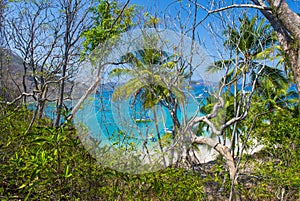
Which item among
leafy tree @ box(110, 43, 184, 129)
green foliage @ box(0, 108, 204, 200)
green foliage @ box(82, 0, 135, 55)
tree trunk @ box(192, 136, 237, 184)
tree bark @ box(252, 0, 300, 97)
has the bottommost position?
green foliage @ box(0, 108, 204, 200)

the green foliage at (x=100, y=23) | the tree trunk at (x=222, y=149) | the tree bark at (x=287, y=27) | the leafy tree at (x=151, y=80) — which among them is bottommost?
the tree trunk at (x=222, y=149)

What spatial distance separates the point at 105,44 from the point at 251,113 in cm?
264

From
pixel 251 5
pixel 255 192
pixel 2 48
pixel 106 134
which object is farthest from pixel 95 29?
pixel 255 192

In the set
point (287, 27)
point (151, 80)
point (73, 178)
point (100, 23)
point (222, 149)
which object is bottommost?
point (73, 178)

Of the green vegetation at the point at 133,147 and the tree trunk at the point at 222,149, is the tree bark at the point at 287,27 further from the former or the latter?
the tree trunk at the point at 222,149

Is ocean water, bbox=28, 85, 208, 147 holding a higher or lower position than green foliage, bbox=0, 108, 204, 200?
higher

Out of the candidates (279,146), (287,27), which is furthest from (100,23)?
(279,146)

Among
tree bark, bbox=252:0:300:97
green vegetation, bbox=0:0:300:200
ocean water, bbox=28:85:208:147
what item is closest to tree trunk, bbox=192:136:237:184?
green vegetation, bbox=0:0:300:200

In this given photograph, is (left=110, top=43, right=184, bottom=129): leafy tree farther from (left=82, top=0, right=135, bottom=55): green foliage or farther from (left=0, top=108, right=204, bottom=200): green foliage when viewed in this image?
(left=82, top=0, right=135, bottom=55): green foliage

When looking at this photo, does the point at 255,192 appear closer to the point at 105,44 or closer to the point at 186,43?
the point at 186,43

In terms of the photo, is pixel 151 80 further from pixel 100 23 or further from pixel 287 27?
pixel 100 23

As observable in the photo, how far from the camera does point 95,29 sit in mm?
4621

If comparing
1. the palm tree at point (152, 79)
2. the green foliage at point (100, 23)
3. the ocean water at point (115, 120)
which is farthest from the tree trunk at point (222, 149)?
the green foliage at point (100, 23)

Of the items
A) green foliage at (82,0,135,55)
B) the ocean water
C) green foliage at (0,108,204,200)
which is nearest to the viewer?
green foliage at (0,108,204,200)
